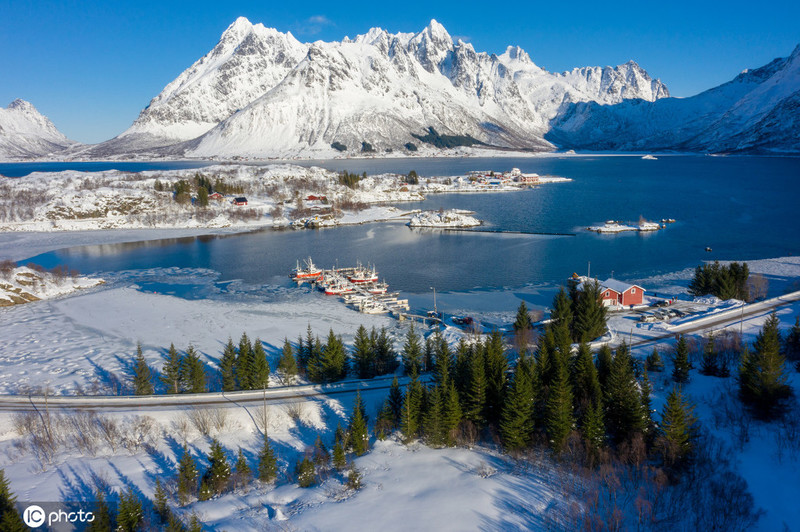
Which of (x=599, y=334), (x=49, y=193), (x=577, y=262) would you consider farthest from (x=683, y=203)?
(x=49, y=193)

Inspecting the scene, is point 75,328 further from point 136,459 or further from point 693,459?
point 693,459

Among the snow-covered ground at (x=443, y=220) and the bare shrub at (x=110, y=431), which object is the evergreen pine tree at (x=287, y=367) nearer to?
the bare shrub at (x=110, y=431)

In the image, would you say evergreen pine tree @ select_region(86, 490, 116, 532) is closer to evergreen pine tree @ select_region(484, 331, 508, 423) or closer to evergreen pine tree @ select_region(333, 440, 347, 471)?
evergreen pine tree @ select_region(333, 440, 347, 471)

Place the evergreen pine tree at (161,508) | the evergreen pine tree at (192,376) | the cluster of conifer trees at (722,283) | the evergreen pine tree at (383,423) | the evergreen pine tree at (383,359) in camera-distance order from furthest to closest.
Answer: the cluster of conifer trees at (722,283)
the evergreen pine tree at (383,359)
the evergreen pine tree at (192,376)
the evergreen pine tree at (383,423)
the evergreen pine tree at (161,508)

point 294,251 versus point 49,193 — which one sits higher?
point 49,193

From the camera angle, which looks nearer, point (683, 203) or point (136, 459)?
point (136, 459)

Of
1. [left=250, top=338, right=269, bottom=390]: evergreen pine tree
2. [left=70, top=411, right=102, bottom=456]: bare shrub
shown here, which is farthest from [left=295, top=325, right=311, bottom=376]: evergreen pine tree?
[left=70, top=411, right=102, bottom=456]: bare shrub

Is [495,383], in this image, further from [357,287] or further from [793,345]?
[357,287]

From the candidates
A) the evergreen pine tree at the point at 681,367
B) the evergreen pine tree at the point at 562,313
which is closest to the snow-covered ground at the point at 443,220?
the evergreen pine tree at the point at 562,313
